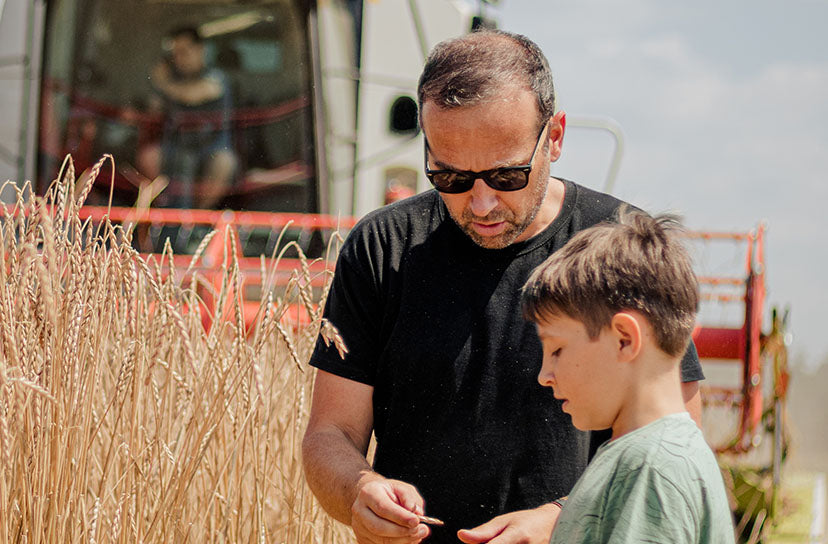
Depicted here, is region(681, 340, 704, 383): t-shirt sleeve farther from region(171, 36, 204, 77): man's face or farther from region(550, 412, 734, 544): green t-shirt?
region(171, 36, 204, 77): man's face

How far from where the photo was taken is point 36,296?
6.26 feet

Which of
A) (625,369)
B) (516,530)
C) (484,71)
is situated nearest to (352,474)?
(516,530)

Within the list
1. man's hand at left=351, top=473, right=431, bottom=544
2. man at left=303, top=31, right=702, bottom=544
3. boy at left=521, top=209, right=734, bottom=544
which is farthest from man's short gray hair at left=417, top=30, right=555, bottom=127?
man's hand at left=351, top=473, right=431, bottom=544

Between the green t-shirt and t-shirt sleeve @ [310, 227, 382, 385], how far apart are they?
0.60 m

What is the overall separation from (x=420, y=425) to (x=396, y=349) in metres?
0.14

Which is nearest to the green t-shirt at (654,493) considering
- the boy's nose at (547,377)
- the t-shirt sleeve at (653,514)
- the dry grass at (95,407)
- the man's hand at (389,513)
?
the t-shirt sleeve at (653,514)

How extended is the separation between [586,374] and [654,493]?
0.63 feet

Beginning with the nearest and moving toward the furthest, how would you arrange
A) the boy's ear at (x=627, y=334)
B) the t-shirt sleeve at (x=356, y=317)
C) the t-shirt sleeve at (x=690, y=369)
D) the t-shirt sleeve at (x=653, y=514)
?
the t-shirt sleeve at (x=653, y=514)
the boy's ear at (x=627, y=334)
the t-shirt sleeve at (x=690, y=369)
the t-shirt sleeve at (x=356, y=317)

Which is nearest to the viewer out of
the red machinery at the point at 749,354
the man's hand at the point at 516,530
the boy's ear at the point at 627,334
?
the boy's ear at the point at 627,334

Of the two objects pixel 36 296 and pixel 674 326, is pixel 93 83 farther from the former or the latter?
pixel 674 326

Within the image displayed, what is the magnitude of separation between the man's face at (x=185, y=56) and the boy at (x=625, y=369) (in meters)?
5.33

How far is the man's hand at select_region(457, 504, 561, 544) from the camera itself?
5.19ft

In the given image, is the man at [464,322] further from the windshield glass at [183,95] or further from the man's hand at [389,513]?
the windshield glass at [183,95]

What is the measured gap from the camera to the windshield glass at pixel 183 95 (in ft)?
21.2
